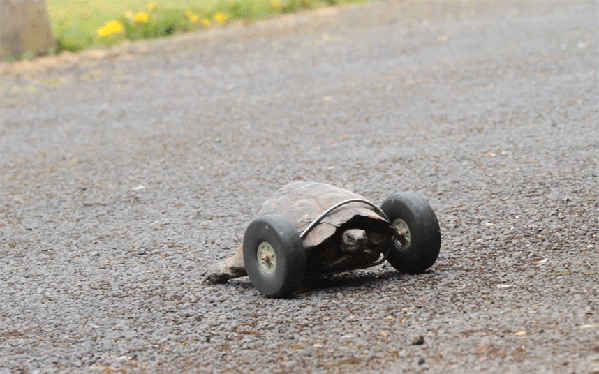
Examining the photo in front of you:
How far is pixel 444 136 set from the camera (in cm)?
641

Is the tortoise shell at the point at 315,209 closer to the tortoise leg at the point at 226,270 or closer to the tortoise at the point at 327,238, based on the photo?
the tortoise at the point at 327,238

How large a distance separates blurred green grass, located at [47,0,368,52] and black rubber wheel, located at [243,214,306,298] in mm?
8153

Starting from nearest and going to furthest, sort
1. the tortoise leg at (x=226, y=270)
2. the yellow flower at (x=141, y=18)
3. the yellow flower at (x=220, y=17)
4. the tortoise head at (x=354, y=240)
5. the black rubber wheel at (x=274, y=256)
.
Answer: the black rubber wheel at (x=274, y=256) → the tortoise head at (x=354, y=240) → the tortoise leg at (x=226, y=270) → the yellow flower at (x=141, y=18) → the yellow flower at (x=220, y=17)

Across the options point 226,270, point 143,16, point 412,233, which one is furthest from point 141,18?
point 412,233

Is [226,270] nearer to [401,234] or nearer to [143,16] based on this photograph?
[401,234]

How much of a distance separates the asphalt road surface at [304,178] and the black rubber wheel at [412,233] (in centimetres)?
7

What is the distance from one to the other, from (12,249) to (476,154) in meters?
2.90

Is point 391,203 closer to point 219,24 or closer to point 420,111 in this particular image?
point 420,111

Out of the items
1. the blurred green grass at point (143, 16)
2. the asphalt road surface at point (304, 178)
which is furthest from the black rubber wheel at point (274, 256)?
the blurred green grass at point (143, 16)

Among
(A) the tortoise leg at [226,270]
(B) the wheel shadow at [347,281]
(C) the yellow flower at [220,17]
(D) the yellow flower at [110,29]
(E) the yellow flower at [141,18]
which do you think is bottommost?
(B) the wheel shadow at [347,281]

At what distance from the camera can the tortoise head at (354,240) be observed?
139 inches

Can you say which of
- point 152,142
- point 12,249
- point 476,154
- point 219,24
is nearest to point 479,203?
point 476,154

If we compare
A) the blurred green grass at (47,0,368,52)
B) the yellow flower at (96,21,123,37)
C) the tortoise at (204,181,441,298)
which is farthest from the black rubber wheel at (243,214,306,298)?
the yellow flower at (96,21,123,37)

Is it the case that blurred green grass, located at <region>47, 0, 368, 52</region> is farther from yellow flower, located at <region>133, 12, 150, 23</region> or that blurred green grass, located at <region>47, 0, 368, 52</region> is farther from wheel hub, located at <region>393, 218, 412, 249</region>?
wheel hub, located at <region>393, 218, 412, 249</region>
